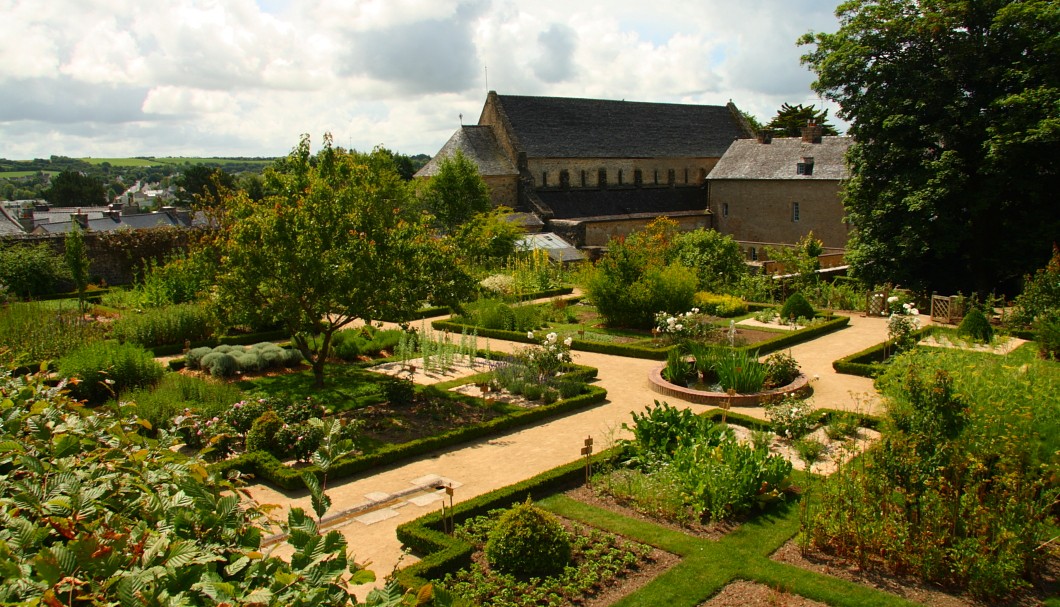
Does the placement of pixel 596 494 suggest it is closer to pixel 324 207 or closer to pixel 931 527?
pixel 931 527

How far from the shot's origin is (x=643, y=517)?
332 inches

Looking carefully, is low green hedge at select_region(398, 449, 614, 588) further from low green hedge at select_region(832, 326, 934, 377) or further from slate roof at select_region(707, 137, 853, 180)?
slate roof at select_region(707, 137, 853, 180)

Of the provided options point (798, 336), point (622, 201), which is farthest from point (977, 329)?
point (622, 201)

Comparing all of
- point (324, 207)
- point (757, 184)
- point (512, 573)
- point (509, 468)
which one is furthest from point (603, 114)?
point (512, 573)

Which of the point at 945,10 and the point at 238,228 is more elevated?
the point at 945,10

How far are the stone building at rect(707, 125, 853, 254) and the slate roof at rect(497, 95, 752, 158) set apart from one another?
15.9ft

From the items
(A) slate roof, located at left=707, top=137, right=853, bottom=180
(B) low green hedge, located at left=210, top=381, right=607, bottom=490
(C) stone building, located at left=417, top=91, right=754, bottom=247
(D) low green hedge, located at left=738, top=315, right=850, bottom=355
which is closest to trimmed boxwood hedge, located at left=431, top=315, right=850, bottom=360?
(D) low green hedge, located at left=738, top=315, right=850, bottom=355

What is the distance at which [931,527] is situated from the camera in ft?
23.1

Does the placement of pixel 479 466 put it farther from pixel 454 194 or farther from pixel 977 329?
pixel 454 194

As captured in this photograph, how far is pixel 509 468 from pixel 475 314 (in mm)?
10447

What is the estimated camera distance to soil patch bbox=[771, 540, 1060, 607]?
665 centimetres

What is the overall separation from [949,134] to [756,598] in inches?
774

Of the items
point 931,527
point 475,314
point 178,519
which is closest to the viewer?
point 178,519

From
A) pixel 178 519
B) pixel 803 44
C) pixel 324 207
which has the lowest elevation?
pixel 178 519
